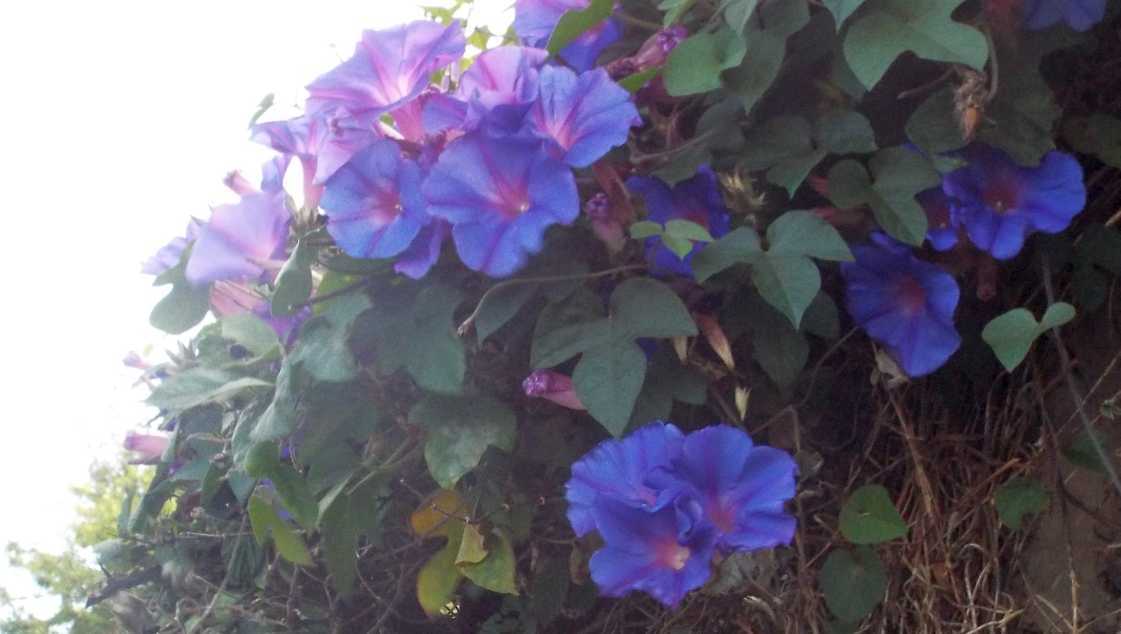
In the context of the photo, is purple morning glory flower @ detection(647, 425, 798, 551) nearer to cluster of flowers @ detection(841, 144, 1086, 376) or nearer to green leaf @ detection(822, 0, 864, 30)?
cluster of flowers @ detection(841, 144, 1086, 376)

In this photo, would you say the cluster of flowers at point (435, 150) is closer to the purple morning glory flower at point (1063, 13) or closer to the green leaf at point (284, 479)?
the green leaf at point (284, 479)

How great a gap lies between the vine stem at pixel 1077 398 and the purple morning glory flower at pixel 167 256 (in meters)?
0.56

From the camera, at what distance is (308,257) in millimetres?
653

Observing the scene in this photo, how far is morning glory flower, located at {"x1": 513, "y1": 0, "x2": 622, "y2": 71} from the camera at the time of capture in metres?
0.68

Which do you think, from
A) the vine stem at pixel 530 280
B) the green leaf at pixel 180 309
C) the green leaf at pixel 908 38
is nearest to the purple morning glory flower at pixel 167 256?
the green leaf at pixel 180 309

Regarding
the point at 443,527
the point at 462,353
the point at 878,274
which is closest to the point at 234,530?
the point at 443,527

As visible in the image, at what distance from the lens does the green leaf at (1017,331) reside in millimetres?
541

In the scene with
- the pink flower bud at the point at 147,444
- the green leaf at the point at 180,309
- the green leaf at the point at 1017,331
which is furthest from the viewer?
the pink flower bud at the point at 147,444

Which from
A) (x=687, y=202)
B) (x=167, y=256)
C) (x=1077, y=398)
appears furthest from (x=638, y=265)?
(x=167, y=256)

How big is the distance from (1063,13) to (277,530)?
1.82 ft

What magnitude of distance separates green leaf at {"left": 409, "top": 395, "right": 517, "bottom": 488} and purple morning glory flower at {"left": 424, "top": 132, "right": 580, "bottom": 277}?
94mm

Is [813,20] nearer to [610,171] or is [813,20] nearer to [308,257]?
[610,171]

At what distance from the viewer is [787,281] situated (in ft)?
1.83

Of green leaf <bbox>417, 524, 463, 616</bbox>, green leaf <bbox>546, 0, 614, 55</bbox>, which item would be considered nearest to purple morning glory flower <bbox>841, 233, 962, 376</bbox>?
green leaf <bbox>546, 0, 614, 55</bbox>
